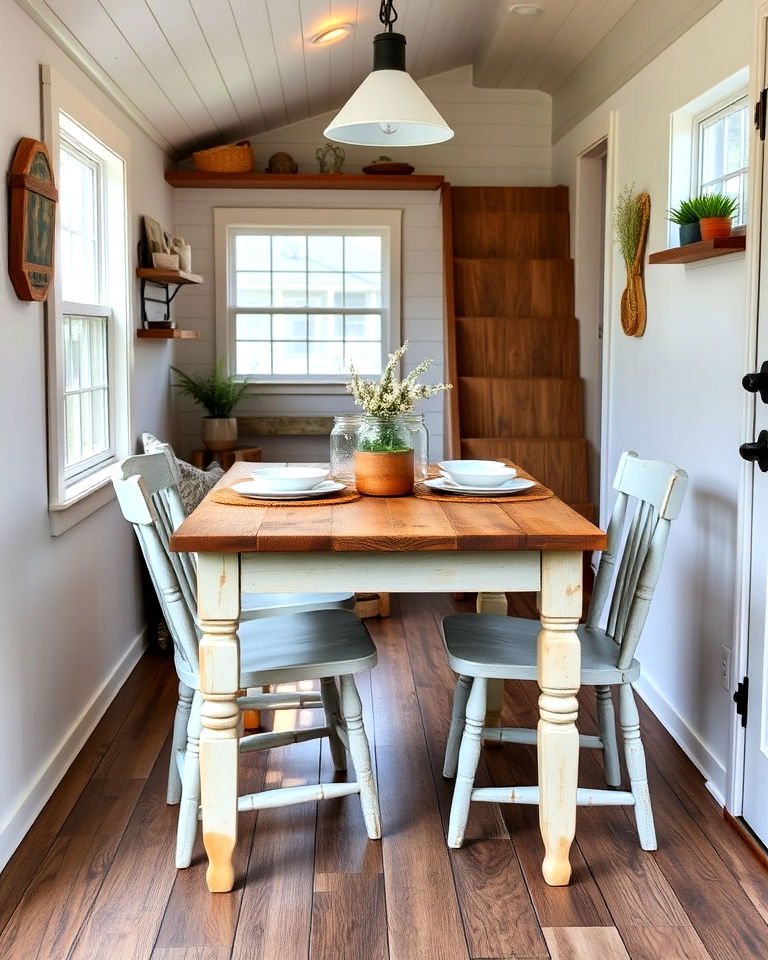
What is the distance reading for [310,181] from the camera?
19.3ft

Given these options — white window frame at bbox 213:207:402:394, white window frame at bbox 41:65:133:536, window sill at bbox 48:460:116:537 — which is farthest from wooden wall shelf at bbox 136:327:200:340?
white window frame at bbox 213:207:402:394

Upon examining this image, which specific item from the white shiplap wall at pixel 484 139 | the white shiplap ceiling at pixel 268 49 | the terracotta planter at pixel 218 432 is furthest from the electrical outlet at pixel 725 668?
the white shiplap wall at pixel 484 139

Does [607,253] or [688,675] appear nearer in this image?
[688,675]

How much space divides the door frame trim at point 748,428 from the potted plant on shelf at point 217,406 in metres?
3.32

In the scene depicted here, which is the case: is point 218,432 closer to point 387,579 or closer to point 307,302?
point 307,302

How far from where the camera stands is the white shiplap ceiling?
11.6ft

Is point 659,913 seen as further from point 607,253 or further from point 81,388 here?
point 607,253

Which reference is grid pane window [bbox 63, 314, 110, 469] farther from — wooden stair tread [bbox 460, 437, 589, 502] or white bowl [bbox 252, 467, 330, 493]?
wooden stair tread [bbox 460, 437, 589, 502]

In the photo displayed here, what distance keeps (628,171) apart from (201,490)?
2.26m

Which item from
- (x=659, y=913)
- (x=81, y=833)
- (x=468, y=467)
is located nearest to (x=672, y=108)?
(x=468, y=467)

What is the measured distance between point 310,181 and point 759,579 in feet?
12.8

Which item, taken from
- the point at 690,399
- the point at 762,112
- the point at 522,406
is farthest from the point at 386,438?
the point at 522,406

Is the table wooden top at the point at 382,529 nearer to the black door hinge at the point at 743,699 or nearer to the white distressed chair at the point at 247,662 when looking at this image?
the white distressed chair at the point at 247,662

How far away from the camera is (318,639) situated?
9.46 ft
